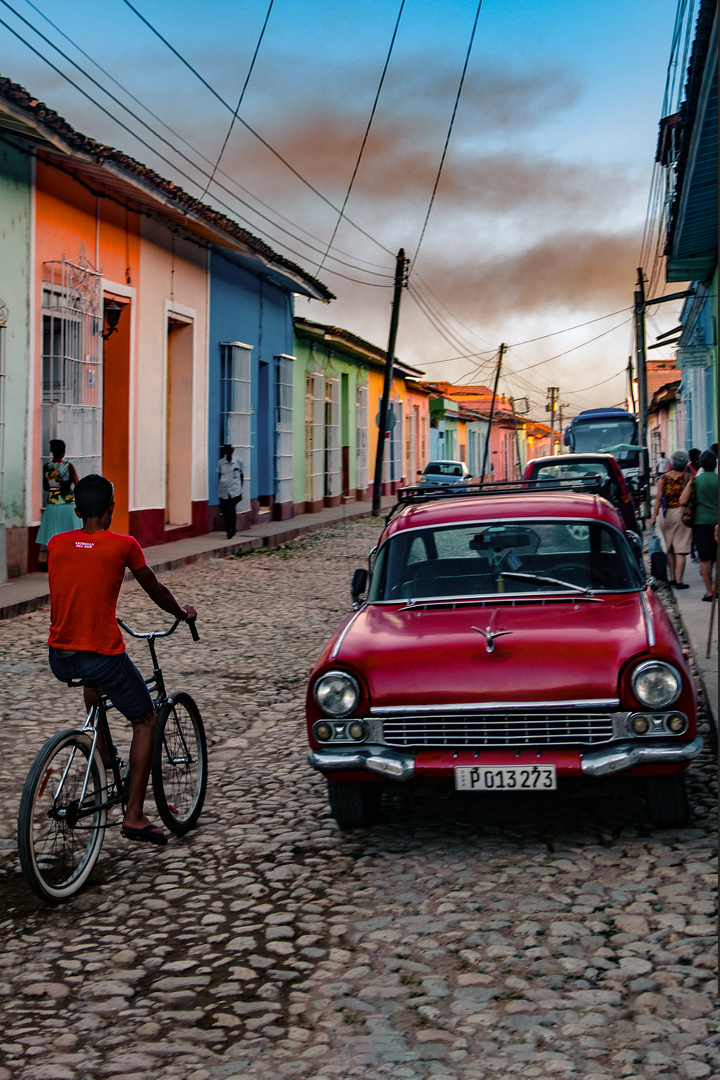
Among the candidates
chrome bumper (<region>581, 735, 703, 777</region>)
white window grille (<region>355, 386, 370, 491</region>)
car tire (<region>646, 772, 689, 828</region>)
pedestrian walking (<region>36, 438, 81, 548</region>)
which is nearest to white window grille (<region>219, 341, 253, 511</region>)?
pedestrian walking (<region>36, 438, 81, 548</region>)

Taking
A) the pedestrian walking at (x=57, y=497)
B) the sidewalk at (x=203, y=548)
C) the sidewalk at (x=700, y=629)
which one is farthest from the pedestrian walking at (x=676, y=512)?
the pedestrian walking at (x=57, y=497)

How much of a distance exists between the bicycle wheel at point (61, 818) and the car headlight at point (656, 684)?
2072 mm

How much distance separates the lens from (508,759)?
4.41m

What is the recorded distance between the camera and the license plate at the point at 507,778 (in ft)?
14.2

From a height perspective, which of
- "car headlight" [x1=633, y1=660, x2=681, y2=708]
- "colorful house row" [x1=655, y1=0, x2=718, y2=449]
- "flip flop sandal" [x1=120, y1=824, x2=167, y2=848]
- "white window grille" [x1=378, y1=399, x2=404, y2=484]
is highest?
"colorful house row" [x1=655, y1=0, x2=718, y2=449]

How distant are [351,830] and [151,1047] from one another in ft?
6.22

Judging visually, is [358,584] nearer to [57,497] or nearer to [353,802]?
[353,802]

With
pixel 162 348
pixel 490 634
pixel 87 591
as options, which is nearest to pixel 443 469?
pixel 162 348

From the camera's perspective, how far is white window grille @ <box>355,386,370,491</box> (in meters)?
34.7

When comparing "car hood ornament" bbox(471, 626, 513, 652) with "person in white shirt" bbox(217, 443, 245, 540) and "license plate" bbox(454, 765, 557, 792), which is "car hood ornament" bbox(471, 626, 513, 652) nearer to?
"license plate" bbox(454, 765, 557, 792)

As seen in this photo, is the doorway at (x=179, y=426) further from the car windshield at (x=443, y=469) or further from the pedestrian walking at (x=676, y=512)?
the car windshield at (x=443, y=469)

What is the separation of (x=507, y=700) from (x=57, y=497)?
377 inches

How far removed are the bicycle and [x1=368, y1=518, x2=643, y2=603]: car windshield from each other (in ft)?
4.47

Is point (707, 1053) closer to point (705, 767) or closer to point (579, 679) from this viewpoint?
point (579, 679)
